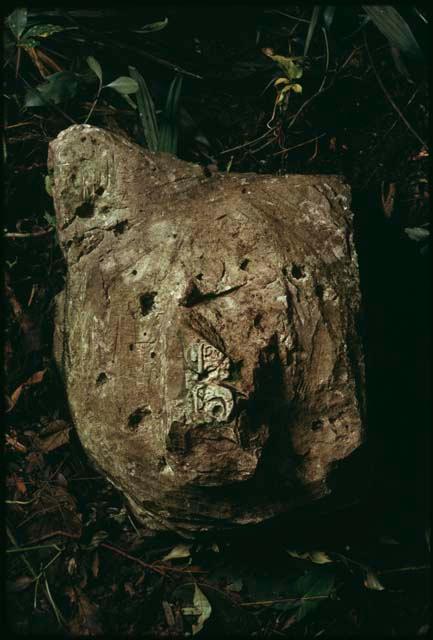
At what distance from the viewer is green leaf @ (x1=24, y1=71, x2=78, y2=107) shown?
2.15 m

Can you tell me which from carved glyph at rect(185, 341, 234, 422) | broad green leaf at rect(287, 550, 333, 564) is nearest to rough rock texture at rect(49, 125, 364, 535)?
→ carved glyph at rect(185, 341, 234, 422)

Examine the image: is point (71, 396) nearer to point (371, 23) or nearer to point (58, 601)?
point (58, 601)

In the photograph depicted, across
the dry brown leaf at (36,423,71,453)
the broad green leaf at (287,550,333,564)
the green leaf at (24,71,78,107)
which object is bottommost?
the broad green leaf at (287,550,333,564)

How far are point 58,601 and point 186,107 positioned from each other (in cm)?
149

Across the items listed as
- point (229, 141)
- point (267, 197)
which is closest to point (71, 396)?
point (267, 197)

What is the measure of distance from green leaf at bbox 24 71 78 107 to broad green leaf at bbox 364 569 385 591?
5.25ft

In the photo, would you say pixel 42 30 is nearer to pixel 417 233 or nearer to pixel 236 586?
pixel 417 233

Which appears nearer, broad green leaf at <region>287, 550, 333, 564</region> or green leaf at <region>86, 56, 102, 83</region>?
broad green leaf at <region>287, 550, 333, 564</region>

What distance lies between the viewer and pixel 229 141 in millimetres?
2189

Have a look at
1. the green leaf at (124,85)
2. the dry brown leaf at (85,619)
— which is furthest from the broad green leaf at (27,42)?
the dry brown leaf at (85,619)

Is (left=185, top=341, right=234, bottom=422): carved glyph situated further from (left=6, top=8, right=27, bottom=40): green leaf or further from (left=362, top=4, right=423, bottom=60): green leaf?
(left=6, top=8, right=27, bottom=40): green leaf

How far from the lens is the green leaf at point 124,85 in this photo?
6.84 feet

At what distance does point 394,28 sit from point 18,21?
104cm

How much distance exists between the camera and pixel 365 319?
1.76 metres
